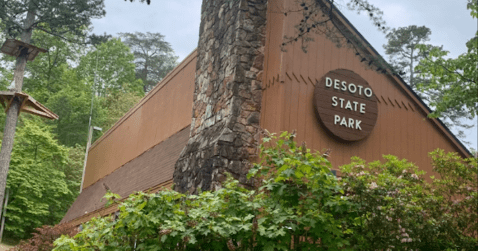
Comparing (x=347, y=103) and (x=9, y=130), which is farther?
(x=9, y=130)

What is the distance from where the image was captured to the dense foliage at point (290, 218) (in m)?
5.18

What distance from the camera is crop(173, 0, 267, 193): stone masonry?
845 cm

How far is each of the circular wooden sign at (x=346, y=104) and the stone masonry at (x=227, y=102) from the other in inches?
47.7

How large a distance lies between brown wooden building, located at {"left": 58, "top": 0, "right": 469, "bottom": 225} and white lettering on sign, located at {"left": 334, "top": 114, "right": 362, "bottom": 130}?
0.06 feet

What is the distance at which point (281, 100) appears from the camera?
859 centimetres

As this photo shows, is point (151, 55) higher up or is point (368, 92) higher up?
point (151, 55)

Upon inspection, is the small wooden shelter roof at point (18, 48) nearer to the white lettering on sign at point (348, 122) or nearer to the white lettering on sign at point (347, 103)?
the white lettering on sign at point (347, 103)

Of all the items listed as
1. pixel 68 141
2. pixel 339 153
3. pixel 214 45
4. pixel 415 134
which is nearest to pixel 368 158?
pixel 339 153

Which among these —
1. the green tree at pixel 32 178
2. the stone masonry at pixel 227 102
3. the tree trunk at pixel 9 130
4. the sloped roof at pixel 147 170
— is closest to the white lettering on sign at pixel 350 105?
the stone masonry at pixel 227 102

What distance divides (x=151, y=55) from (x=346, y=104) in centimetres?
3797

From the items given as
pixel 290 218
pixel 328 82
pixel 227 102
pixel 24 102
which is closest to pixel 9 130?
pixel 24 102

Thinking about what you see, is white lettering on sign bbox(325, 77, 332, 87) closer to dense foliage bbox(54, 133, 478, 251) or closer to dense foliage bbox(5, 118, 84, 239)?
dense foliage bbox(54, 133, 478, 251)

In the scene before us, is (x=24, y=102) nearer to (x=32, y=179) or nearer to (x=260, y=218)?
(x=32, y=179)

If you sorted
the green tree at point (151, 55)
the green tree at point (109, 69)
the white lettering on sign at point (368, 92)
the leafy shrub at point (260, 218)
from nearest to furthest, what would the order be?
the leafy shrub at point (260, 218) < the white lettering on sign at point (368, 92) < the green tree at point (109, 69) < the green tree at point (151, 55)
